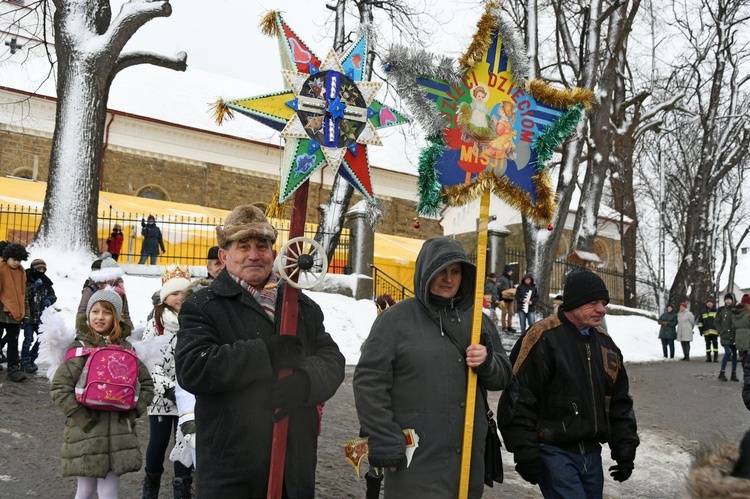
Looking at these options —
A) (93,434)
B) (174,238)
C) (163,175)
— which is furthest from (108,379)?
(163,175)

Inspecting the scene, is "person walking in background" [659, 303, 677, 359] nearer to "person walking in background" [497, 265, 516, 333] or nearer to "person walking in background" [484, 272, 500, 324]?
"person walking in background" [497, 265, 516, 333]

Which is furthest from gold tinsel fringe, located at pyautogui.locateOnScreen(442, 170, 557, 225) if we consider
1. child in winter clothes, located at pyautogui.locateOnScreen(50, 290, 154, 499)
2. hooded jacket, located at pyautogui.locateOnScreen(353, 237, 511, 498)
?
child in winter clothes, located at pyautogui.locateOnScreen(50, 290, 154, 499)

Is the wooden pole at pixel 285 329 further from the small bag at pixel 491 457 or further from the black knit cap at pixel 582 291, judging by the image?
the black knit cap at pixel 582 291

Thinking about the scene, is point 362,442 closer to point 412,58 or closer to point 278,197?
point 278,197

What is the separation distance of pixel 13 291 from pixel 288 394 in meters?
7.66

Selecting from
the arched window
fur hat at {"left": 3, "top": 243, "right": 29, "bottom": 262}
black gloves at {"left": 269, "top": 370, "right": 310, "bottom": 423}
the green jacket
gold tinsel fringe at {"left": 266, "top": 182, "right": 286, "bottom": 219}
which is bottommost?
the green jacket

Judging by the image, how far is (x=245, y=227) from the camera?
3219 millimetres

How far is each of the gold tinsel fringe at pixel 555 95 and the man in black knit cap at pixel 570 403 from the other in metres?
1.01

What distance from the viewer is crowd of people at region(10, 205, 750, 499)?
2.94m

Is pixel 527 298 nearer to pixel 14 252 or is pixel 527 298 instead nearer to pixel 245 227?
pixel 14 252

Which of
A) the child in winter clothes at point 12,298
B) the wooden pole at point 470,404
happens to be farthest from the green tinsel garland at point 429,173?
the child in winter clothes at point 12,298

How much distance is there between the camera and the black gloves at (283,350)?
9.53ft

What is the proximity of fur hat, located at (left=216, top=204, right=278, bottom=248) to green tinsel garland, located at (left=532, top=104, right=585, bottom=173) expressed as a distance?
176 cm

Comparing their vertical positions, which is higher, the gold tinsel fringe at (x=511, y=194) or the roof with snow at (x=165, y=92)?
the roof with snow at (x=165, y=92)
